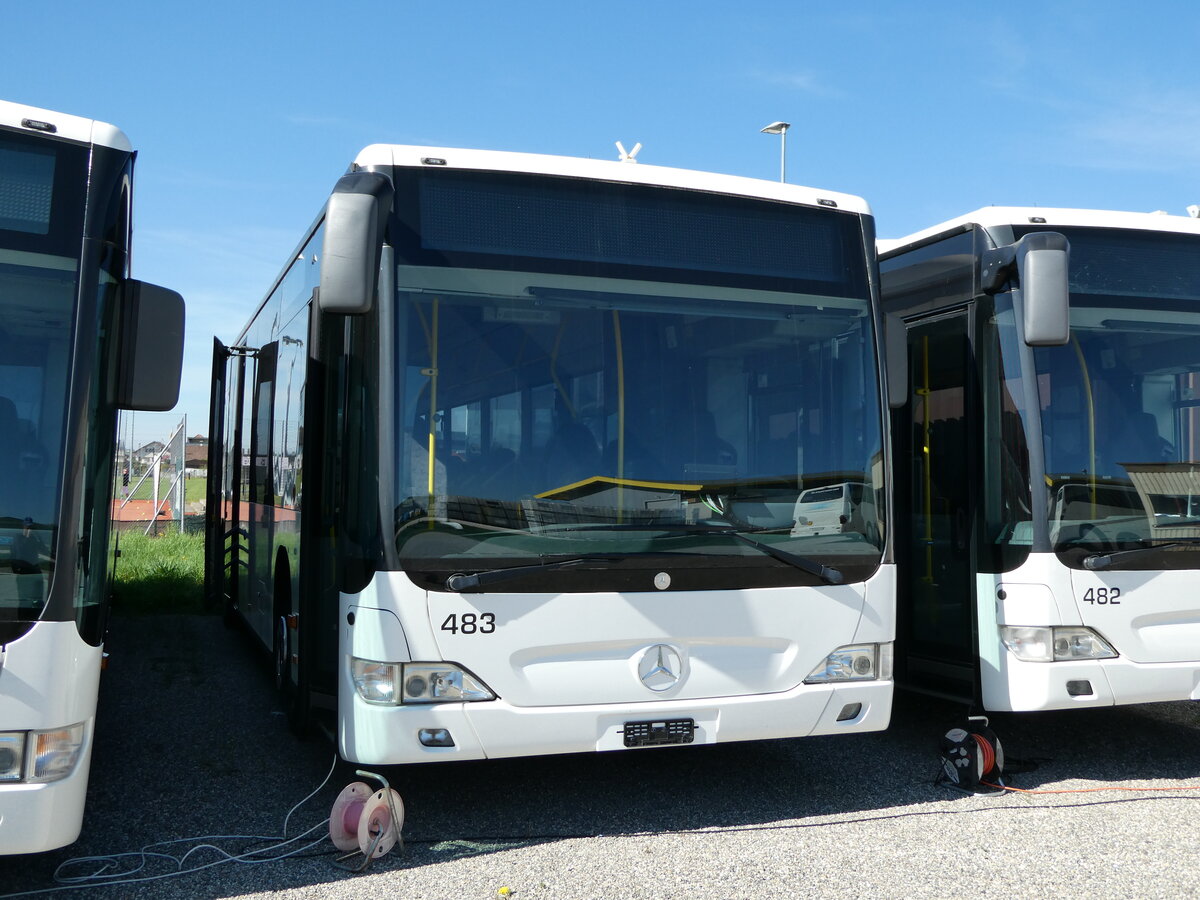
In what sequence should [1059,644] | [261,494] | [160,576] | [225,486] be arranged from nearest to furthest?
[1059,644] → [261,494] → [225,486] → [160,576]

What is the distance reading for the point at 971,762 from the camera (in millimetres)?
5895

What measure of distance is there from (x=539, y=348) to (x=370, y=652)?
4.70ft

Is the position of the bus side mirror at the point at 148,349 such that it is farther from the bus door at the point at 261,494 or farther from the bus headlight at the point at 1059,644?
the bus headlight at the point at 1059,644

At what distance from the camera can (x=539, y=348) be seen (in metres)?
5.05

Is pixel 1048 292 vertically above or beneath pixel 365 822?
above

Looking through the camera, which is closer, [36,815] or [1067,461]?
[36,815]

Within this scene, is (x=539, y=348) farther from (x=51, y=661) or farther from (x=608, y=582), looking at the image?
(x=51, y=661)

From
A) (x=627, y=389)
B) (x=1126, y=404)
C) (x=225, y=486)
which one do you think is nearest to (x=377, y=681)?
(x=627, y=389)

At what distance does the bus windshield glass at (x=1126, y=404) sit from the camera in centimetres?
596

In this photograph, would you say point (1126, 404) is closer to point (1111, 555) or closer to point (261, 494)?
point (1111, 555)

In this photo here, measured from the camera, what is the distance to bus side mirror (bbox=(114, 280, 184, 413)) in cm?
430

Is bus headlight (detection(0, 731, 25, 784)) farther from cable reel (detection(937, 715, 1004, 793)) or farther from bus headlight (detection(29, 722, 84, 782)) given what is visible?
cable reel (detection(937, 715, 1004, 793))

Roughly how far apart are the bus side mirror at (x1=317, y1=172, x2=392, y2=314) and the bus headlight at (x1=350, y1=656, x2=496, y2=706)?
142cm

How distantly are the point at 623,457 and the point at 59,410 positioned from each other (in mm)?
2182
